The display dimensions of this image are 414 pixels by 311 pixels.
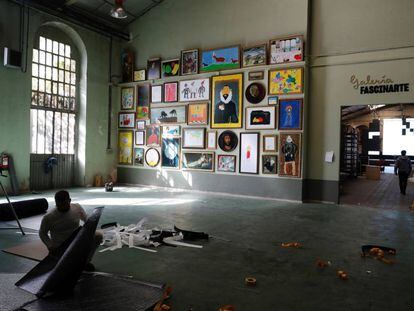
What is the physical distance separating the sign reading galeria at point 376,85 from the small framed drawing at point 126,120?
7233 mm

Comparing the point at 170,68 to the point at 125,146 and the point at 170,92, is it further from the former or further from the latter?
the point at 125,146

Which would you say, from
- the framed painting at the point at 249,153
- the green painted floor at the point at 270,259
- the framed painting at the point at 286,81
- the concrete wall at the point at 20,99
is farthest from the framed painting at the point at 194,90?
the green painted floor at the point at 270,259

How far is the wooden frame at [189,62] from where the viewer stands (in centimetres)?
1110

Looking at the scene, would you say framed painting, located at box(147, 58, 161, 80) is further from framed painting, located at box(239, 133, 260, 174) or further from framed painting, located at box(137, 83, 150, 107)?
framed painting, located at box(239, 133, 260, 174)

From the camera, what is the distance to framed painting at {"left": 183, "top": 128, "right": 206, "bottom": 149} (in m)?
11.0

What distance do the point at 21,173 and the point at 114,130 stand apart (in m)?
3.81

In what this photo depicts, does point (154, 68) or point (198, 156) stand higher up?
point (154, 68)

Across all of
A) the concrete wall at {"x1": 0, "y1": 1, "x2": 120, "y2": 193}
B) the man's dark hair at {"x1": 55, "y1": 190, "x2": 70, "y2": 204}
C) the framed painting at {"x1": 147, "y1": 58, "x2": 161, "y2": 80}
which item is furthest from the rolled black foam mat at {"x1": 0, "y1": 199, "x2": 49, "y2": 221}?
the framed painting at {"x1": 147, "y1": 58, "x2": 161, "y2": 80}

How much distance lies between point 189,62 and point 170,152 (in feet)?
9.71

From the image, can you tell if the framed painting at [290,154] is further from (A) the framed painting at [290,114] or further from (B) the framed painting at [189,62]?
(B) the framed painting at [189,62]

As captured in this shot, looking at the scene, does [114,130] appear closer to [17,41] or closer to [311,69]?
[17,41]

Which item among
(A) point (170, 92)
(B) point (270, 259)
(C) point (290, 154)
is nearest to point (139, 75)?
(A) point (170, 92)

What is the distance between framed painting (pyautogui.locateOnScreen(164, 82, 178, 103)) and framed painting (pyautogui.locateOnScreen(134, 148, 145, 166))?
2028 mm

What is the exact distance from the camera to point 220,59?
1066 cm
